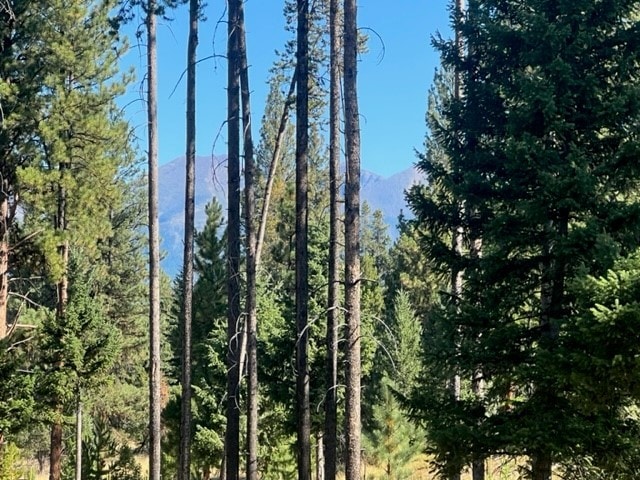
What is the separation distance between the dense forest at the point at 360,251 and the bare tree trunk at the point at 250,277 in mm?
40

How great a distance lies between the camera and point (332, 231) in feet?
39.1

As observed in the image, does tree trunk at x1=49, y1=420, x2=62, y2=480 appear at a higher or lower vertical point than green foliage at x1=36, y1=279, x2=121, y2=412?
lower

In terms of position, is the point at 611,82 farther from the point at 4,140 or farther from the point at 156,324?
the point at 4,140

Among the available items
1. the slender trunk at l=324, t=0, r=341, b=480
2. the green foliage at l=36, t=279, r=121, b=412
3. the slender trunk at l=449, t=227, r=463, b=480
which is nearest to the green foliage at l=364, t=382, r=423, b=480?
the slender trunk at l=449, t=227, r=463, b=480

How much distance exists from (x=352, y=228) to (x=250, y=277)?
2.86 m

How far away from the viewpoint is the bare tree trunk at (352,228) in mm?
8102

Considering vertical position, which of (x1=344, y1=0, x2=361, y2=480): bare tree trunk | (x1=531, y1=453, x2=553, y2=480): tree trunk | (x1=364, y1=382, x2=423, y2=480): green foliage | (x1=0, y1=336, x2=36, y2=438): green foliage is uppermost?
(x1=344, y1=0, x2=361, y2=480): bare tree trunk

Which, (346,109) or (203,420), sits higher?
(346,109)

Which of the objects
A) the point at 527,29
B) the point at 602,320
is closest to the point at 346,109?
the point at 527,29

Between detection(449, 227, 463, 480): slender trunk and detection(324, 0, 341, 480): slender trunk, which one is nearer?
detection(449, 227, 463, 480): slender trunk

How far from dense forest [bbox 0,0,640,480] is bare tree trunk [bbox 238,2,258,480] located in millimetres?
40

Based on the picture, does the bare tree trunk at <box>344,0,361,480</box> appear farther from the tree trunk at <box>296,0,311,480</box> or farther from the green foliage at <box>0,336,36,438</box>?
the green foliage at <box>0,336,36,438</box>

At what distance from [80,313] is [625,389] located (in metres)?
12.4

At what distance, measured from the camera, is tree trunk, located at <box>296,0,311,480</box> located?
32.4ft
